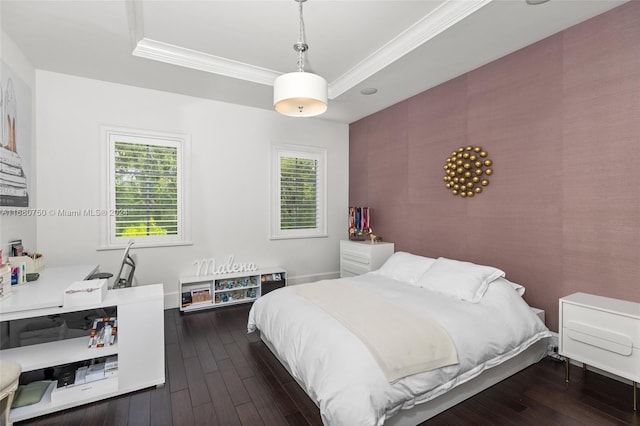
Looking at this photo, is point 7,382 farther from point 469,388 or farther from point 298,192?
point 298,192

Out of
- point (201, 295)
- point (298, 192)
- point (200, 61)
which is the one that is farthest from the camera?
point (298, 192)

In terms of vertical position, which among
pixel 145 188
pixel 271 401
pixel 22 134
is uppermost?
pixel 22 134

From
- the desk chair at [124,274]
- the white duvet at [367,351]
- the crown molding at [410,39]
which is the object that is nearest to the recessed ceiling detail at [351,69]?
the crown molding at [410,39]

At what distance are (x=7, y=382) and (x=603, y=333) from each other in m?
3.68

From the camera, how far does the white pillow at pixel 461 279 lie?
261 centimetres

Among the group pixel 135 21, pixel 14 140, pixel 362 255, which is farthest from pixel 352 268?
pixel 14 140

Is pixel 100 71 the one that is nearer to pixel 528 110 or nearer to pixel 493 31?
pixel 493 31

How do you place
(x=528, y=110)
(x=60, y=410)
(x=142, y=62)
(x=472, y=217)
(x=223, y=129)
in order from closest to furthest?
1. (x=60, y=410)
2. (x=528, y=110)
3. (x=142, y=62)
4. (x=472, y=217)
5. (x=223, y=129)

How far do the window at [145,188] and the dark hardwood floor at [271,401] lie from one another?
5.74 ft

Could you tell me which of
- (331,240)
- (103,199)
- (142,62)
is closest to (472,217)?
(331,240)

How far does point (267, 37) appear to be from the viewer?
2.90 meters

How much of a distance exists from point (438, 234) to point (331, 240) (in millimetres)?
1936

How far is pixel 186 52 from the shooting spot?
124 inches

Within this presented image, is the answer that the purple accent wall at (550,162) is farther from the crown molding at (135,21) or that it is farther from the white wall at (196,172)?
the crown molding at (135,21)
